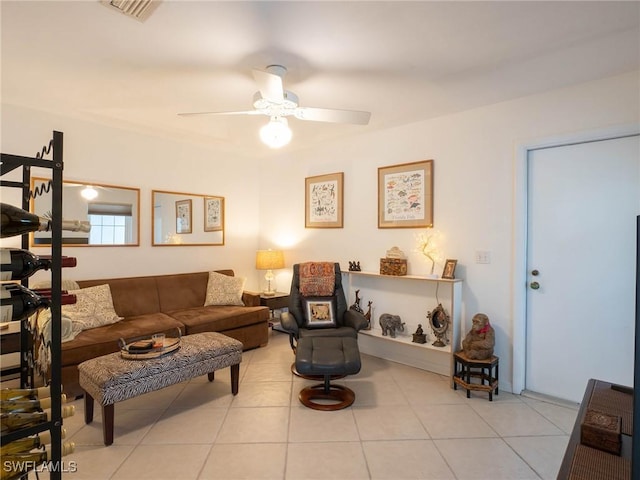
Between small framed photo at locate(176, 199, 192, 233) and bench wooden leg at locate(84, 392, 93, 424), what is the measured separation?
2.28 m

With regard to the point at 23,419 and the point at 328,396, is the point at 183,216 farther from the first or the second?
the point at 23,419

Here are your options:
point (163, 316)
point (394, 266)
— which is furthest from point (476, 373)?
point (163, 316)

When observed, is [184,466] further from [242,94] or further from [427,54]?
[427,54]

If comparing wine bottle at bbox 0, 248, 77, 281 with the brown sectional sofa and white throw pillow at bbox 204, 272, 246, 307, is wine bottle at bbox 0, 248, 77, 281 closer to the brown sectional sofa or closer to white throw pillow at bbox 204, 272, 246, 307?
the brown sectional sofa

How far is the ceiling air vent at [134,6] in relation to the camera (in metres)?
1.70

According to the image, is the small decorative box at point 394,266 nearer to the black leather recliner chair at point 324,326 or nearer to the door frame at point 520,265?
the black leather recliner chair at point 324,326

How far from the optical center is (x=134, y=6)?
1.73 metres

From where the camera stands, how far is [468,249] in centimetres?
316

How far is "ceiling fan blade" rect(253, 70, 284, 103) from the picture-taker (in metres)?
1.91

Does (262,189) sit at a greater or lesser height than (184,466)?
greater

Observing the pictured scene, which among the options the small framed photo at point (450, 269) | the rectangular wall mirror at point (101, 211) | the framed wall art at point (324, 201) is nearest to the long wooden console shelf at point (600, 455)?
the small framed photo at point (450, 269)

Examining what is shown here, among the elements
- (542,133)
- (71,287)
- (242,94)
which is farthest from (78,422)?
(542,133)

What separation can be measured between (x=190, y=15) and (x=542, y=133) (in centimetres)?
271

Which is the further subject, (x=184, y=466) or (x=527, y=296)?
(x=527, y=296)
